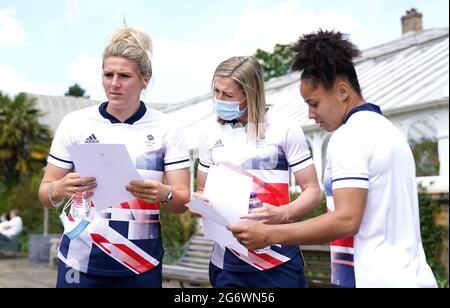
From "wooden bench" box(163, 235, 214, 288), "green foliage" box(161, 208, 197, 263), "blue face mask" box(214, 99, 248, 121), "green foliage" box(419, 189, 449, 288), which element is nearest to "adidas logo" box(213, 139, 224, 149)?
"blue face mask" box(214, 99, 248, 121)

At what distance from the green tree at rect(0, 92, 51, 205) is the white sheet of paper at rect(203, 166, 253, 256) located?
23152mm

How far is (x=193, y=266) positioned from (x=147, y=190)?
25.8ft

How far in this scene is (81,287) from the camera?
2703 mm

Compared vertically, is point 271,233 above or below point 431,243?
above

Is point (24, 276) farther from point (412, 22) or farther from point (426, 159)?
point (412, 22)

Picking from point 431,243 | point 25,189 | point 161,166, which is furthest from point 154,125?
point 25,189

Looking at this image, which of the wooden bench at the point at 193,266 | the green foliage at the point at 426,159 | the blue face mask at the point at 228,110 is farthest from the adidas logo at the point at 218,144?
the green foliage at the point at 426,159

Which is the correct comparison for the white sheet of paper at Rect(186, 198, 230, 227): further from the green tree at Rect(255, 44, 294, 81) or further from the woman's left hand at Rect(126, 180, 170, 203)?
the green tree at Rect(255, 44, 294, 81)

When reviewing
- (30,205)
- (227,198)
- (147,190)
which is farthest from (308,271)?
(30,205)

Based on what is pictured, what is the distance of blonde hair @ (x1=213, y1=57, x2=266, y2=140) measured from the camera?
9.57ft

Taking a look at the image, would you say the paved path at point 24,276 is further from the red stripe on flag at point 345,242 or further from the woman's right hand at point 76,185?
the red stripe on flag at point 345,242

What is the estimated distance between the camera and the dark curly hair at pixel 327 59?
2232mm
